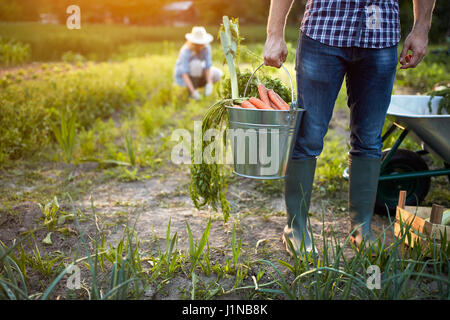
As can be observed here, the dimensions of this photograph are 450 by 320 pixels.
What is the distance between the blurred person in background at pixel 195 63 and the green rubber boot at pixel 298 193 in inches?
151

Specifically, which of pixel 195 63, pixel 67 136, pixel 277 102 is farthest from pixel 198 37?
pixel 277 102

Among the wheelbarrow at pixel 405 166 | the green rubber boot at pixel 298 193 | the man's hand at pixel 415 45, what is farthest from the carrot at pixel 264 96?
the wheelbarrow at pixel 405 166

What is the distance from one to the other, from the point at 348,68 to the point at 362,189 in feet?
2.08

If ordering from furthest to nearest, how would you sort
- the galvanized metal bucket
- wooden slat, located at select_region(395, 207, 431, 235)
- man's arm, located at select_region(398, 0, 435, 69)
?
wooden slat, located at select_region(395, 207, 431, 235) → man's arm, located at select_region(398, 0, 435, 69) → the galvanized metal bucket

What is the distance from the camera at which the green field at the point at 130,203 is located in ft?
5.16

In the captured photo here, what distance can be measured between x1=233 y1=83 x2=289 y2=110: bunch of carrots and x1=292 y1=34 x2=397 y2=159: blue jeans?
4.4 inches

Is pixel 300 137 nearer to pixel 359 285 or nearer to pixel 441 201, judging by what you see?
pixel 359 285

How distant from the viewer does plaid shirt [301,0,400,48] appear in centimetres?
168

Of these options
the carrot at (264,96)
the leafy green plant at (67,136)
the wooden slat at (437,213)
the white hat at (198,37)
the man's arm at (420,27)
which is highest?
the white hat at (198,37)

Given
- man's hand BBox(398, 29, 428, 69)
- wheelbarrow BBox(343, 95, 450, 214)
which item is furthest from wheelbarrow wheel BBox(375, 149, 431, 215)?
man's hand BBox(398, 29, 428, 69)

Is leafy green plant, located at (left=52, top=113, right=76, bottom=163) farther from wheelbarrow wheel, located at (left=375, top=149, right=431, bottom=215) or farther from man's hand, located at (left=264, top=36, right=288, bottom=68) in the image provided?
wheelbarrow wheel, located at (left=375, top=149, right=431, bottom=215)

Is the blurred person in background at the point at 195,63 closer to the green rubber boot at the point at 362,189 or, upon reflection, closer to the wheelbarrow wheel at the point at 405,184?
the wheelbarrow wheel at the point at 405,184

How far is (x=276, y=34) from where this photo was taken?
1740mm
